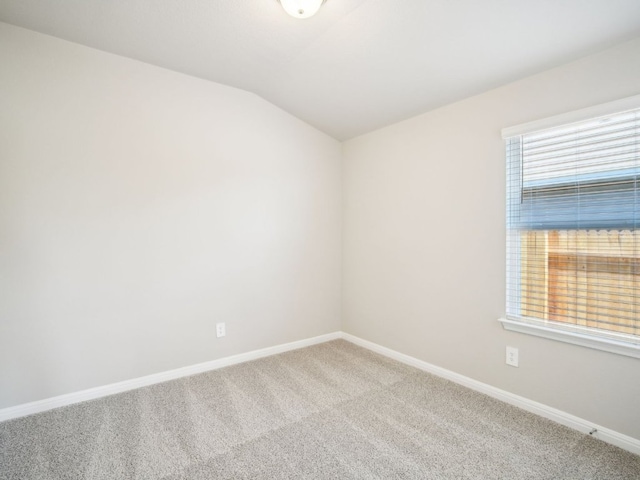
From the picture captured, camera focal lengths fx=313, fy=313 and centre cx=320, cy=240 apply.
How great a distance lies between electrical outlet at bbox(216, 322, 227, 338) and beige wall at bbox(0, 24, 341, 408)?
4 centimetres

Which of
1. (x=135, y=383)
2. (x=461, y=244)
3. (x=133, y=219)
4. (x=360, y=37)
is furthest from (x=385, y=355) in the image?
(x=360, y=37)

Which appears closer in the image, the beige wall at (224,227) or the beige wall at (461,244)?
the beige wall at (461,244)

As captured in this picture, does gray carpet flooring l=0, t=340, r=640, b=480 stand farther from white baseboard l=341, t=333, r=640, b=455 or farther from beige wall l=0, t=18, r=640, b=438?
beige wall l=0, t=18, r=640, b=438

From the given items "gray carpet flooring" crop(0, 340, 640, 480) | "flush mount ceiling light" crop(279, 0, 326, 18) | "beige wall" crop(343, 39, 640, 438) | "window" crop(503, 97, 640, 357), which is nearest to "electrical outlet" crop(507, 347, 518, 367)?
"beige wall" crop(343, 39, 640, 438)

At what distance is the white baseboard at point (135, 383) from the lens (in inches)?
78.8

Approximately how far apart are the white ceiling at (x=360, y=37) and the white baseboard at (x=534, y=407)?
83.2 inches

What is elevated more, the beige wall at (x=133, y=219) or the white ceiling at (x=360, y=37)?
the white ceiling at (x=360, y=37)

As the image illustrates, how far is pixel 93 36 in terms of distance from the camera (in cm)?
207

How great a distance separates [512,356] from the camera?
6.98 feet

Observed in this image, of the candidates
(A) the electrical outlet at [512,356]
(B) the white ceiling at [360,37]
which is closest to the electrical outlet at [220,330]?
(B) the white ceiling at [360,37]

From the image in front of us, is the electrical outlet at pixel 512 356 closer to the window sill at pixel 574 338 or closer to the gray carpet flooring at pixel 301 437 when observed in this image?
the window sill at pixel 574 338

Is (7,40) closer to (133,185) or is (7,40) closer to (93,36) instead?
(93,36)

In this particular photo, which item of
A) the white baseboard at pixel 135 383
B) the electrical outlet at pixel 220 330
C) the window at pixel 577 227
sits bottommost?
the white baseboard at pixel 135 383

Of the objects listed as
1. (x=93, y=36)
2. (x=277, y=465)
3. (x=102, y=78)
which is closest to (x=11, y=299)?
(x=102, y=78)
